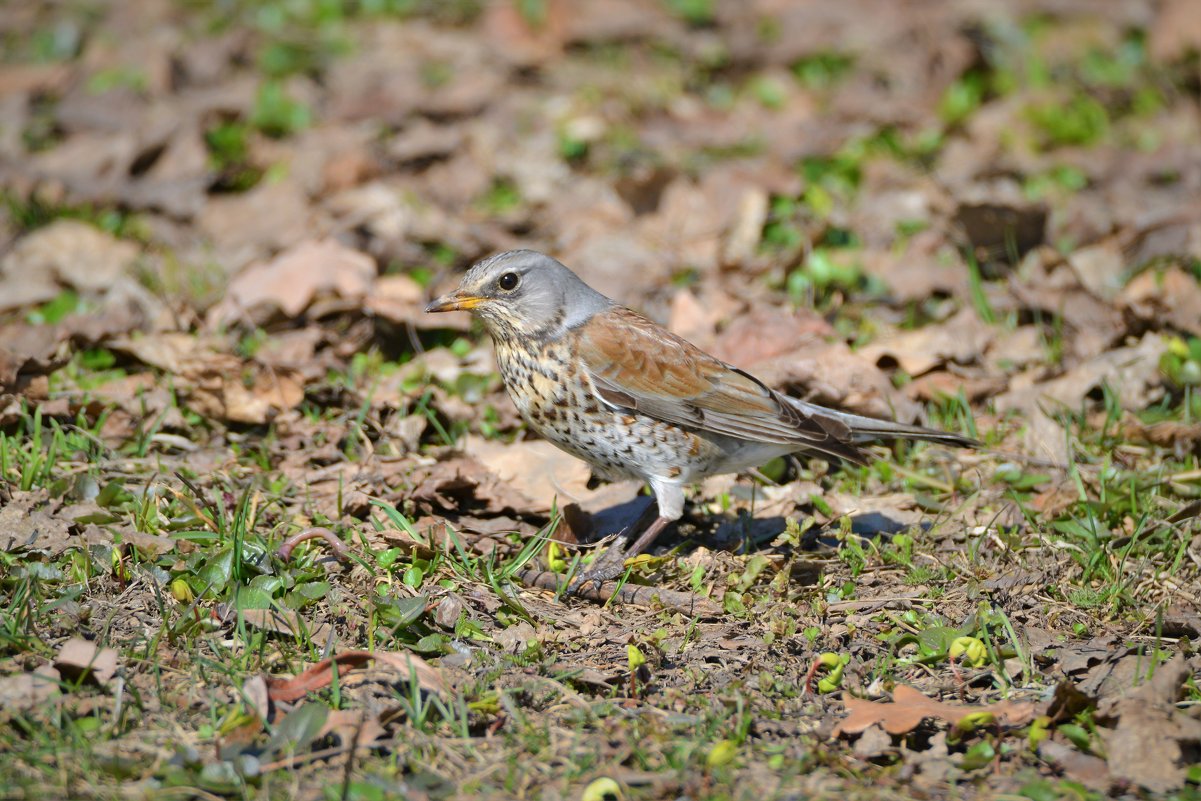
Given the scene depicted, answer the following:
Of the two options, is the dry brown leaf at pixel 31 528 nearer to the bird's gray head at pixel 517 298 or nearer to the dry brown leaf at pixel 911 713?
the bird's gray head at pixel 517 298

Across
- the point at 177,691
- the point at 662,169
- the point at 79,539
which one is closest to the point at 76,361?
the point at 79,539

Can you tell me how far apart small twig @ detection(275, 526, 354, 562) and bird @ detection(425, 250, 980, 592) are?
3.17ft

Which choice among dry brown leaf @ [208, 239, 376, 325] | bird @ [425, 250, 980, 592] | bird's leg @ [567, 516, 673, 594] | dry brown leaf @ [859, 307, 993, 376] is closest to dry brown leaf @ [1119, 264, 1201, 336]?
dry brown leaf @ [859, 307, 993, 376]

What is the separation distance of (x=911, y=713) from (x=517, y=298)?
2407mm

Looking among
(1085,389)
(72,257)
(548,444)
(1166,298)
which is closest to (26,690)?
(548,444)

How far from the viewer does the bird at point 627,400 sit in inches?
201

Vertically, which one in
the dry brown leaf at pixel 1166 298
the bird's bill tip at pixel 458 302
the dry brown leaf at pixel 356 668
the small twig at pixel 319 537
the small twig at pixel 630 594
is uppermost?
the bird's bill tip at pixel 458 302

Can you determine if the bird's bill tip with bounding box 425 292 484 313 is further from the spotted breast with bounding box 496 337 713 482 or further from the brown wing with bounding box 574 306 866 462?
the brown wing with bounding box 574 306 866 462

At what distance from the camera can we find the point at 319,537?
484cm

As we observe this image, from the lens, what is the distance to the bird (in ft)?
16.8

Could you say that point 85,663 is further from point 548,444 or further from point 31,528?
point 548,444

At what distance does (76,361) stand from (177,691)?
2.92 meters

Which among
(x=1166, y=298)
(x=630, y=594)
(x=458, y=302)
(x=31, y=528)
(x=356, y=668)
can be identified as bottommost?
(x=630, y=594)

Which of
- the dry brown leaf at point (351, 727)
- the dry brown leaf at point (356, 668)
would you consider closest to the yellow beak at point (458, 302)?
the dry brown leaf at point (356, 668)
